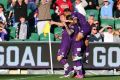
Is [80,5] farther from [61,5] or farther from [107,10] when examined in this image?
[107,10]

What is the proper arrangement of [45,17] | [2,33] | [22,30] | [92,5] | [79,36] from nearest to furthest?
[79,36]
[2,33]
[22,30]
[45,17]
[92,5]

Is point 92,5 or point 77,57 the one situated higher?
point 92,5

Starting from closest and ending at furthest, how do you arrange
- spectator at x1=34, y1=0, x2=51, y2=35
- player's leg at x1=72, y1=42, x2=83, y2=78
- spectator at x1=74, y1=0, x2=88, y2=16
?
player's leg at x1=72, y1=42, x2=83, y2=78 → spectator at x1=74, y1=0, x2=88, y2=16 → spectator at x1=34, y1=0, x2=51, y2=35

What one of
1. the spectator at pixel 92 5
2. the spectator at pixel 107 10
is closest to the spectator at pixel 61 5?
the spectator at pixel 92 5

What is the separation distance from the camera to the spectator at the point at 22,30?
1698 cm

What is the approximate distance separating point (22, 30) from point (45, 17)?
92 cm

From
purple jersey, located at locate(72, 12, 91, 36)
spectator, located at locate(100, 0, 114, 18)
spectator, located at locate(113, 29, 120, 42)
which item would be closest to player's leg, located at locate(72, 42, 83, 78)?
purple jersey, located at locate(72, 12, 91, 36)

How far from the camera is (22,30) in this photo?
1703cm

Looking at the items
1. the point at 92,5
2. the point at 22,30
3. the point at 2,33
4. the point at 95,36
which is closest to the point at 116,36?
the point at 95,36

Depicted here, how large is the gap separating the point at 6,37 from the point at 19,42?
1537 millimetres

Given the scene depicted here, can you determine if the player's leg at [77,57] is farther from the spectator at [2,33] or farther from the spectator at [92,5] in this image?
the spectator at [92,5]

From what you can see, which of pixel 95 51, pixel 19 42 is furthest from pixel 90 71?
pixel 19 42

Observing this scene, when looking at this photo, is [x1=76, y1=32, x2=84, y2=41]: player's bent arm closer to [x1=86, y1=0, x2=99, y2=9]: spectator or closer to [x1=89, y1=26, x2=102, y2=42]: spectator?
[x1=89, y1=26, x2=102, y2=42]: spectator

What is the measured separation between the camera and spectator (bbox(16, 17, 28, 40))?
17.0m
